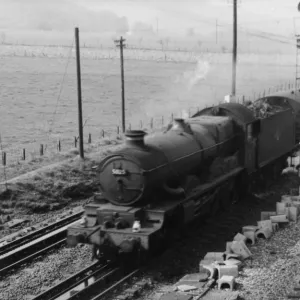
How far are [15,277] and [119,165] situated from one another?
11.6ft

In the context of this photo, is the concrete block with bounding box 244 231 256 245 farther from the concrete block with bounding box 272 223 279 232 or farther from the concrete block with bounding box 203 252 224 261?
the concrete block with bounding box 203 252 224 261

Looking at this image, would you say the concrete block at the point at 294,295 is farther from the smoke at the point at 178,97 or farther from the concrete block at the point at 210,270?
the smoke at the point at 178,97

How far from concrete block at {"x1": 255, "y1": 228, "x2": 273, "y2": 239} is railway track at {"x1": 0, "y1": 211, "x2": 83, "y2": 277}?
522cm

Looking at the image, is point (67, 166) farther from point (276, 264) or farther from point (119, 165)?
point (276, 264)

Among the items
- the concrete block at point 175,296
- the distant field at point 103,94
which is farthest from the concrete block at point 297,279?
the distant field at point 103,94

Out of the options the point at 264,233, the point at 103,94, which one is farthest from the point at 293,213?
the point at 103,94

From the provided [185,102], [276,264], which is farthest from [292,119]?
[185,102]

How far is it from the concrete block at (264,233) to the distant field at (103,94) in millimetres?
20018

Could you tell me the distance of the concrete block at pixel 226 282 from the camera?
11.1 meters

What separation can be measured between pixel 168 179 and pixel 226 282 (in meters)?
3.57

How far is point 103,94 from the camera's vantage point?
72.6 m

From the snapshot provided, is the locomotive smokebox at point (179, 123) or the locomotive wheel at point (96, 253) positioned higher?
the locomotive smokebox at point (179, 123)

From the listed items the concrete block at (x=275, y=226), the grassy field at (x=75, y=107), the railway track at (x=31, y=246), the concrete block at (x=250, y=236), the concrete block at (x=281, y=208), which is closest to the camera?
the railway track at (x=31, y=246)

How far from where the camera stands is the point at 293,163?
84.1 feet
